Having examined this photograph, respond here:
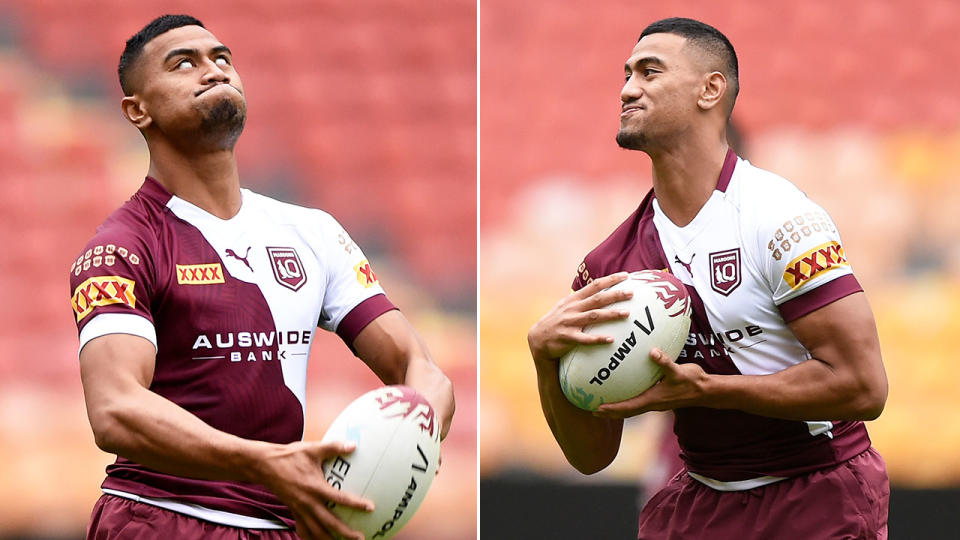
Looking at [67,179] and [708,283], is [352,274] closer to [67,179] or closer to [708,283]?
[708,283]

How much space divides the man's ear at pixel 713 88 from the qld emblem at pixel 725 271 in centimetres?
52

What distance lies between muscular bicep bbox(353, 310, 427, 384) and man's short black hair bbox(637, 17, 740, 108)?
1211 millimetres

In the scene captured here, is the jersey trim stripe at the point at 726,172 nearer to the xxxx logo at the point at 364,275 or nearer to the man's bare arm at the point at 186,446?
the xxxx logo at the point at 364,275

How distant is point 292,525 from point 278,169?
506 cm

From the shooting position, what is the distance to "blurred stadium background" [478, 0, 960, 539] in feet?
21.9

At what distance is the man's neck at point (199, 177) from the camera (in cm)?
316

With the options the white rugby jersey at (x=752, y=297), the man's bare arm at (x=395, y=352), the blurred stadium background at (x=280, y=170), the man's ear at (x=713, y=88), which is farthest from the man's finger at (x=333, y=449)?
the blurred stadium background at (x=280, y=170)

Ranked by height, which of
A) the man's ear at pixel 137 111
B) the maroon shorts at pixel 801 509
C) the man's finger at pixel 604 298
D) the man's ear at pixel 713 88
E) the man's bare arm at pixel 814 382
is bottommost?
the maroon shorts at pixel 801 509

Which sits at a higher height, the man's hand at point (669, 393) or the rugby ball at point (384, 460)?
the man's hand at point (669, 393)

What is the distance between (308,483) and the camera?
251 cm

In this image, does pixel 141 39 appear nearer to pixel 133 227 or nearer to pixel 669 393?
pixel 133 227

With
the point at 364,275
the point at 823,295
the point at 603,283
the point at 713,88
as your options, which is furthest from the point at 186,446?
the point at 713,88

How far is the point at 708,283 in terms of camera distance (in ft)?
10.4

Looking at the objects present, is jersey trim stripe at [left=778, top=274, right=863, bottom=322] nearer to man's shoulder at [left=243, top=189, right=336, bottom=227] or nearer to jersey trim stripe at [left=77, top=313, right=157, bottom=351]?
man's shoulder at [left=243, top=189, right=336, bottom=227]
